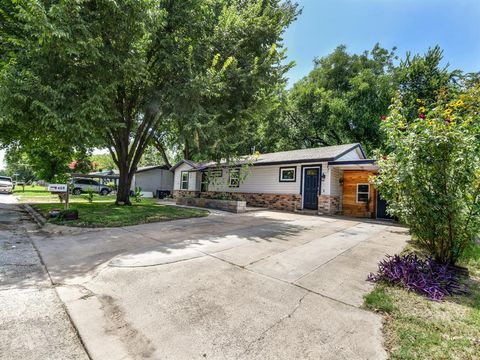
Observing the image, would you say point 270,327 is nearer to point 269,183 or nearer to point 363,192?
point 363,192

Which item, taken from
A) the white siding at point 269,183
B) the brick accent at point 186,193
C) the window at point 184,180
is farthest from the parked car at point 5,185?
the white siding at point 269,183

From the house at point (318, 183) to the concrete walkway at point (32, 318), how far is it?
1091cm

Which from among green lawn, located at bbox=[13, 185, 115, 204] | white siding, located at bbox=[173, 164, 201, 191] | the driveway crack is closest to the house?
white siding, located at bbox=[173, 164, 201, 191]

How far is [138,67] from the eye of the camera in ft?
27.4

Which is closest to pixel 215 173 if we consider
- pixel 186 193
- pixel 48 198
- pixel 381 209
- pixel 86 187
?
pixel 186 193

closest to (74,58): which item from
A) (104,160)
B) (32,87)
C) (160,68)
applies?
(32,87)

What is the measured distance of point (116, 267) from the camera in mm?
3848

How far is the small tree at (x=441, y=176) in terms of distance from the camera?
144 inches

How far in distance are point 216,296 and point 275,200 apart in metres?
11.4

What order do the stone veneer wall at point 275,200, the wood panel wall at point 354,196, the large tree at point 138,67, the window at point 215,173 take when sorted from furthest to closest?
the window at point 215,173 → the stone veneer wall at point 275,200 → the wood panel wall at point 354,196 → the large tree at point 138,67

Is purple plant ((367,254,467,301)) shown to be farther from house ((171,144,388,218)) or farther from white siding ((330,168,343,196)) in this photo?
white siding ((330,168,343,196))

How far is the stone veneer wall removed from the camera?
13.2 meters

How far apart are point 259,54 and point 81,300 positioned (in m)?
11.3

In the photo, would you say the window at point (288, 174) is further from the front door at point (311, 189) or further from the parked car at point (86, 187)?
the parked car at point (86, 187)
